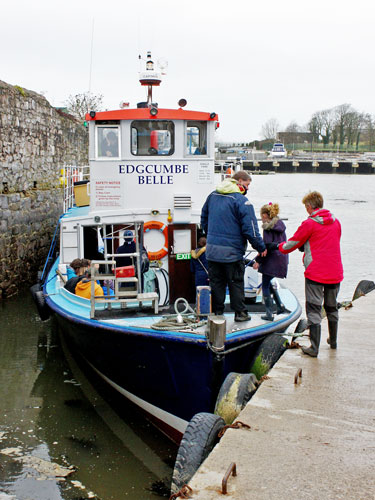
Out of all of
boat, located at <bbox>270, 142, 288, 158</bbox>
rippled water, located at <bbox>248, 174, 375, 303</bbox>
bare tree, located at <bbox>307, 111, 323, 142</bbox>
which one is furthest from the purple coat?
bare tree, located at <bbox>307, 111, 323, 142</bbox>

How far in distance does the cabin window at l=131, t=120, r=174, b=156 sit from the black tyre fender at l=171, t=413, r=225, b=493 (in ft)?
15.0

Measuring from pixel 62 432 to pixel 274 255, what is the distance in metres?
3.19

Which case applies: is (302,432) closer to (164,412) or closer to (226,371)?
(226,371)

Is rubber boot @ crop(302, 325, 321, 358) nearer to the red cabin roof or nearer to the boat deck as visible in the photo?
the boat deck

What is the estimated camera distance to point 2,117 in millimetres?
12289

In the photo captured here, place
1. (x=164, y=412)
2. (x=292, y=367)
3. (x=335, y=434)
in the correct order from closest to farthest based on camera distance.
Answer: (x=335, y=434)
(x=292, y=367)
(x=164, y=412)

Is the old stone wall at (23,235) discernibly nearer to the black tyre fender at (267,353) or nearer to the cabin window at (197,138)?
the cabin window at (197,138)

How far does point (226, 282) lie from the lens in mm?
6480

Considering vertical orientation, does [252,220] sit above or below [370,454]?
above

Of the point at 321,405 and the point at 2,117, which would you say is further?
the point at 2,117

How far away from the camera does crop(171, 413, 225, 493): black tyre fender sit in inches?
177

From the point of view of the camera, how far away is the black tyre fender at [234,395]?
5.36 m

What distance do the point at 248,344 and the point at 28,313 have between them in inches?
242

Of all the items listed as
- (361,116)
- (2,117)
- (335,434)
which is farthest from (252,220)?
(361,116)
